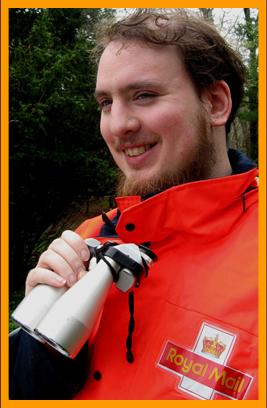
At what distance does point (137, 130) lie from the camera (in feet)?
4.82

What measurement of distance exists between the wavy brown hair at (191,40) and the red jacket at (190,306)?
46cm

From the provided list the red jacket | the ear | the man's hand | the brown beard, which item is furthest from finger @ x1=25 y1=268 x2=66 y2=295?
the ear

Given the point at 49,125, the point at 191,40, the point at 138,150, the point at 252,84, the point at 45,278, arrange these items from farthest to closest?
the point at 252,84
the point at 49,125
the point at 191,40
the point at 138,150
the point at 45,278

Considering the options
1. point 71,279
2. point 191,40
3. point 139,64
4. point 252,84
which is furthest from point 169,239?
point 252,84

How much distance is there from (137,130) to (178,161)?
0.18 metres

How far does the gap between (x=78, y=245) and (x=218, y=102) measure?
825 mm

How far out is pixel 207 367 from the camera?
3.88 feet

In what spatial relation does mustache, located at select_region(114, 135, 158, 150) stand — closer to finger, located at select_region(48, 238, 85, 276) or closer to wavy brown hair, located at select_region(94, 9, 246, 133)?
wavy brown hair, located at select_region(94, 9, 246, 133)

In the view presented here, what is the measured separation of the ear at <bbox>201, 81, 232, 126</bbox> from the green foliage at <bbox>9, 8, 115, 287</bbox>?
128 inches

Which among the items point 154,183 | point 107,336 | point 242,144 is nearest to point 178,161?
point 154,183

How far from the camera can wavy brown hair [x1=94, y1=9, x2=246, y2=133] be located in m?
1.55

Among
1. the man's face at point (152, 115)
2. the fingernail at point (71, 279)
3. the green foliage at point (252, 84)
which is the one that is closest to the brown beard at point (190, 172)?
the man's face at point (152, 115)

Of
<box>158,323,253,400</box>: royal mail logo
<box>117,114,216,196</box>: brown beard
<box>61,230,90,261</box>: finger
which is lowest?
<box>158,323,253,400</box>: royal mail logo

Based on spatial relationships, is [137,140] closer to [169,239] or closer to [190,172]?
[190,172]
